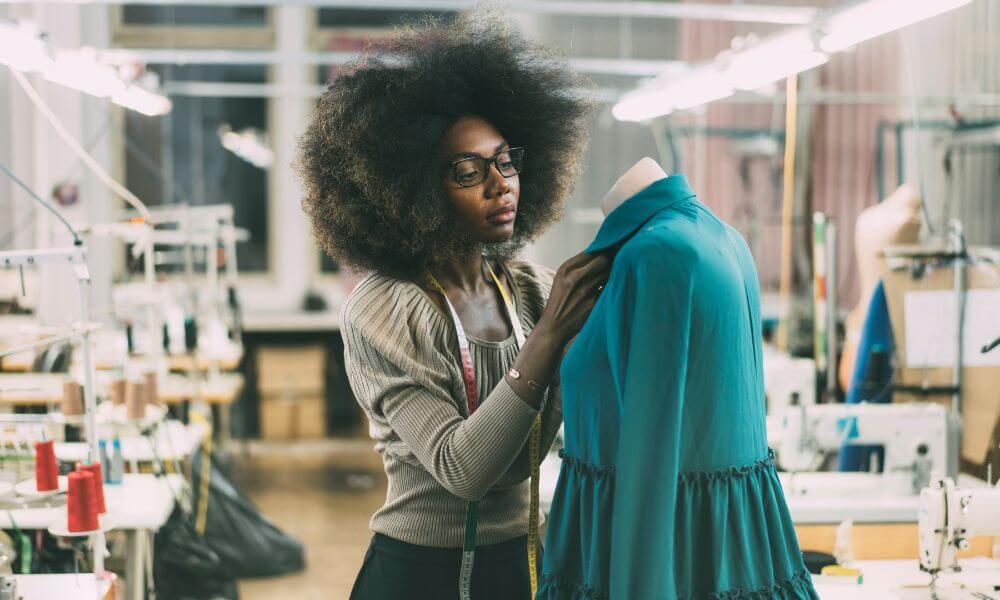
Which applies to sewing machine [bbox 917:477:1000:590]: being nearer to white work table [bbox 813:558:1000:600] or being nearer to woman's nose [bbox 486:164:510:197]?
white work table [bbox 813:558:1000:600]

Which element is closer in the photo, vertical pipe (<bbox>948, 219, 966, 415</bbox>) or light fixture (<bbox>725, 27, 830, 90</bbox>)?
light fixture (<bbox>725, 27, 830, 90</bbox>)

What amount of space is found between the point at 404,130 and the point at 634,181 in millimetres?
371

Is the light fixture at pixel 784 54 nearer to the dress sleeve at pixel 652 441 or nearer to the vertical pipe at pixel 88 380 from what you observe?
the dress sleeve at pixel 652 441

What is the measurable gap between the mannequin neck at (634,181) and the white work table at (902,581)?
96cm

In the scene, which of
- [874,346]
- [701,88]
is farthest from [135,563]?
[874,346]

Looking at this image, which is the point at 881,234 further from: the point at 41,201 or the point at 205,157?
the point at 205,157

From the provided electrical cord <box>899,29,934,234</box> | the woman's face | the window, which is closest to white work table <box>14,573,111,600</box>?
the woman's face

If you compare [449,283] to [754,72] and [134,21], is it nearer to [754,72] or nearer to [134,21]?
[754,72]

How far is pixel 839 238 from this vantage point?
20.0 feet

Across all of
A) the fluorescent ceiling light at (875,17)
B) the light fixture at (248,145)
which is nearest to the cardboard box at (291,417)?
the light fixture at (248,145)

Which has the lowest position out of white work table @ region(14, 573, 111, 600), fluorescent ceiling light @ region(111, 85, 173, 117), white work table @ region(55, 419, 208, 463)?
white work table @ region(55, 419, 208, 463)

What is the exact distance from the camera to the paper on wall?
257 cm

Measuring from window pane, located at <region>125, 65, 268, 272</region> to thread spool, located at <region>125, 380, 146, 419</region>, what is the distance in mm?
4055

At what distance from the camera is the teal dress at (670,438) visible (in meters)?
1.09
